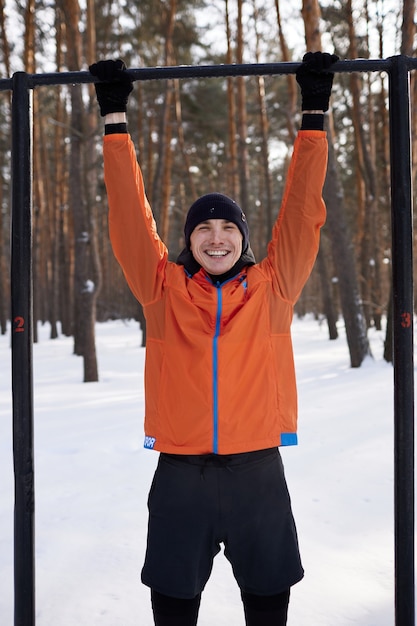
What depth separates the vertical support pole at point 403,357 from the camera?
5.60 ft

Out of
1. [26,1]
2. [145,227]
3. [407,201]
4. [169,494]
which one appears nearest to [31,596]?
[169,494]

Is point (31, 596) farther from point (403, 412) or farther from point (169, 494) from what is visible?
point (403, 412)

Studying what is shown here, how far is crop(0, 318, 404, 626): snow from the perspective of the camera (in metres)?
2.37

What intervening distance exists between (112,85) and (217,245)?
0.58 m

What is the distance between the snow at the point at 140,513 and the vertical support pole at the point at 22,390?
637mm

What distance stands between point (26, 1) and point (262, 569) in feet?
43.4

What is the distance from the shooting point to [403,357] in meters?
1.71

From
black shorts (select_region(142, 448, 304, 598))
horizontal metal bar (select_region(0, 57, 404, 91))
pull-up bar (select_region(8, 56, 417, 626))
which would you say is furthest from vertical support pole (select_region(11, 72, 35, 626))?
black shorts (select_region(142, 448, 304, 598))

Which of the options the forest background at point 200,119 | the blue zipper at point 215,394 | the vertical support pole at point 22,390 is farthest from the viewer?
the forest background at point 200,119

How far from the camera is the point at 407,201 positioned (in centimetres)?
175

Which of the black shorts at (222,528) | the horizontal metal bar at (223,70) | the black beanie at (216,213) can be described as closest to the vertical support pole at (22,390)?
the horizontal metal bar at (223,70)

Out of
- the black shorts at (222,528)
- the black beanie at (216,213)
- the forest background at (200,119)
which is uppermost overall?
the forest background at (200,119)

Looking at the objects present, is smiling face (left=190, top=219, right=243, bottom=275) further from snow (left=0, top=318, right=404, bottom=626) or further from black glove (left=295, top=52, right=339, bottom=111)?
snow (left=0, top=318, right=404, bottom=626)

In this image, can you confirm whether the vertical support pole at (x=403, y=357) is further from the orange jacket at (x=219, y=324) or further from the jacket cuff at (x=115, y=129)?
the jacket cuff at (x=115, y=129)
